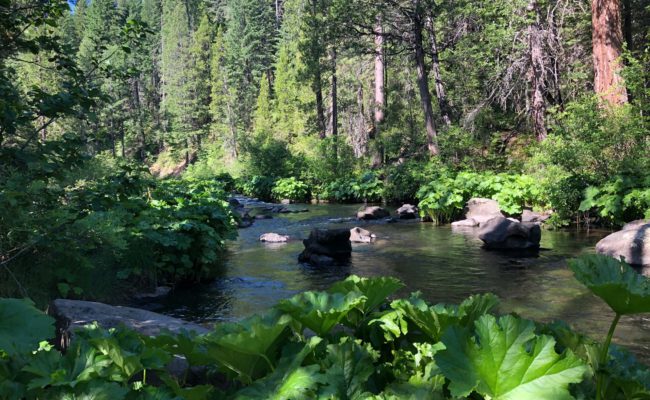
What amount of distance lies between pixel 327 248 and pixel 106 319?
6952 mm

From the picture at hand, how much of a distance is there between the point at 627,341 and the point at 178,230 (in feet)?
20.2

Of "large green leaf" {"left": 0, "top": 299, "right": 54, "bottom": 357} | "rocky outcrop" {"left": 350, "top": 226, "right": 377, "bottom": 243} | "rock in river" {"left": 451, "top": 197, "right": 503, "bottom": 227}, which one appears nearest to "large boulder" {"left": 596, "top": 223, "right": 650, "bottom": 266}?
"rock in river" {"left": 451, "top": 197, "right": 503, "bottom": 227}

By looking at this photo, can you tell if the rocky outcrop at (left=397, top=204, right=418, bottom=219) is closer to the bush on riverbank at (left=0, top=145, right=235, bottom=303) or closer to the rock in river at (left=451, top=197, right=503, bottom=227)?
the rock in river at (left=451, top=197, right=503, bottom=227)

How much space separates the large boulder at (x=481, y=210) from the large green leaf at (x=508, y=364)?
13.4 meters

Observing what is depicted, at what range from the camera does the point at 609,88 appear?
1277cm


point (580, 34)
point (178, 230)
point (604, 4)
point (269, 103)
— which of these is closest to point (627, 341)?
point (178, 230)

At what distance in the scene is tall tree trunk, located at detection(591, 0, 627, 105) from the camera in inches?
500

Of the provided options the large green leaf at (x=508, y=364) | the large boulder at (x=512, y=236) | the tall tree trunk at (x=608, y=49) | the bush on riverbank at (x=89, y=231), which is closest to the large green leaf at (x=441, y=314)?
the large green leaf at (x=508, y=364)

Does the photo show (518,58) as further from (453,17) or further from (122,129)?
(122,129)

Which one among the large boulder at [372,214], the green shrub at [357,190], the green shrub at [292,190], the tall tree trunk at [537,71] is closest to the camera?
the large boulder at [372,214]

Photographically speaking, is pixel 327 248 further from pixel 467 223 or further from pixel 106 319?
pixel 106 319

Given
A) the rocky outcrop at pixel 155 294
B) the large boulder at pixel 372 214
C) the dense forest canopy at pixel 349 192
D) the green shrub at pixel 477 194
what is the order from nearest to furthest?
the dense forest canopy at pixel 349 192 → the rocky outcrop at pixel 155 294 → the green shrub at pixel 477 194 → the large boulder at pixel 372 214

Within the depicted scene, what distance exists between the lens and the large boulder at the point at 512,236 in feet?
35.7

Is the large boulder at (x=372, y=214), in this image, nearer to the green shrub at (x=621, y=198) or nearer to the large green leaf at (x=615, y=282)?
the green shrub at (x=621, y=198)
